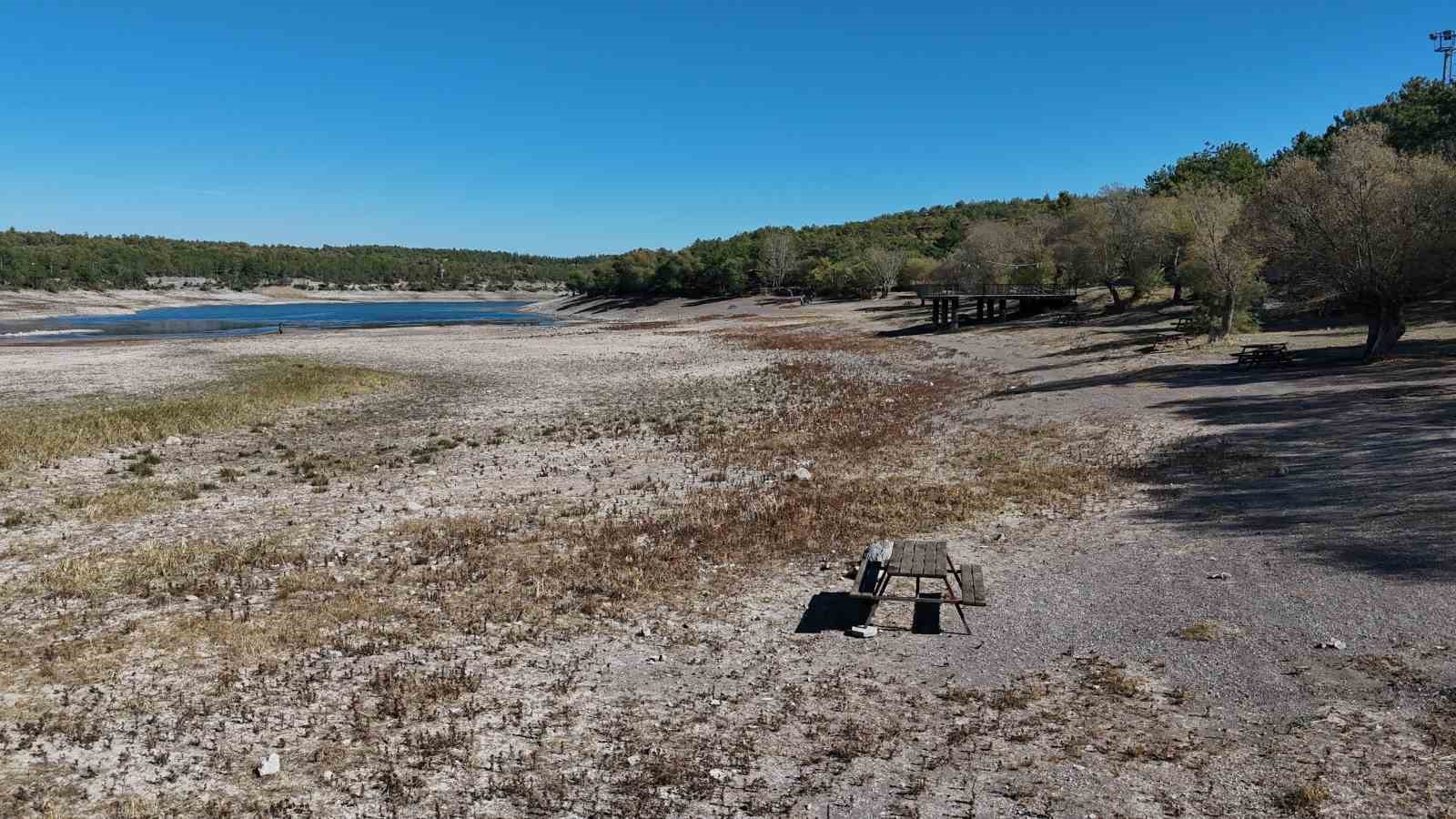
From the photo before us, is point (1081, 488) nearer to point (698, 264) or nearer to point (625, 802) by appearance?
point (625, 802)

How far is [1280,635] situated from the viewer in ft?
29.6

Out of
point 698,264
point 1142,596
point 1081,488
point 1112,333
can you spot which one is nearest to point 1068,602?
point 1142,596

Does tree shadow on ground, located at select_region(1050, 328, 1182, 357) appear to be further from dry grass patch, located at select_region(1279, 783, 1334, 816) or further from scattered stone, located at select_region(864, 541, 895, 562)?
dry grass patch, located at select_region(1279, 783, 1334, 816)

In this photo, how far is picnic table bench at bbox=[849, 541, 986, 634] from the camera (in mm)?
10070

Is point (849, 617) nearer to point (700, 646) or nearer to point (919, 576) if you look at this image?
point (919, 576)

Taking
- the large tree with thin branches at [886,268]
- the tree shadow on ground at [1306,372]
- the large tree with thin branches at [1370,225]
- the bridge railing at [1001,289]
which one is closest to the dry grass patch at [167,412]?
the tree shadow on ground at [1306,372]

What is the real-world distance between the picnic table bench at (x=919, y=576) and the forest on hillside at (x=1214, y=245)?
79.7 feet

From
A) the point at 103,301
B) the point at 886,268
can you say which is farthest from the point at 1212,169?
the point at 103,301

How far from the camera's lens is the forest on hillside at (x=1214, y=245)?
26531 mm

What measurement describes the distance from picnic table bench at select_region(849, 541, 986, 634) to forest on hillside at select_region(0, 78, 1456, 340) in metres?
24.3

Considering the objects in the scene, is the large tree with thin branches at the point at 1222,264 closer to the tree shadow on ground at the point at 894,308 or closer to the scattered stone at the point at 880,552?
the scattered stone at the point at 880,552

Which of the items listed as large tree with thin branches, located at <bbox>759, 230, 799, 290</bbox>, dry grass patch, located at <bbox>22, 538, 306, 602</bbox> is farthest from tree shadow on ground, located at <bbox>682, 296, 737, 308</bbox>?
dry grass patch, located at <bbox>22, 538, 306, 602</bbox>

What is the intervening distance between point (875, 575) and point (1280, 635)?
430 cm

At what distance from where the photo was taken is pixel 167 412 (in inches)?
1091
